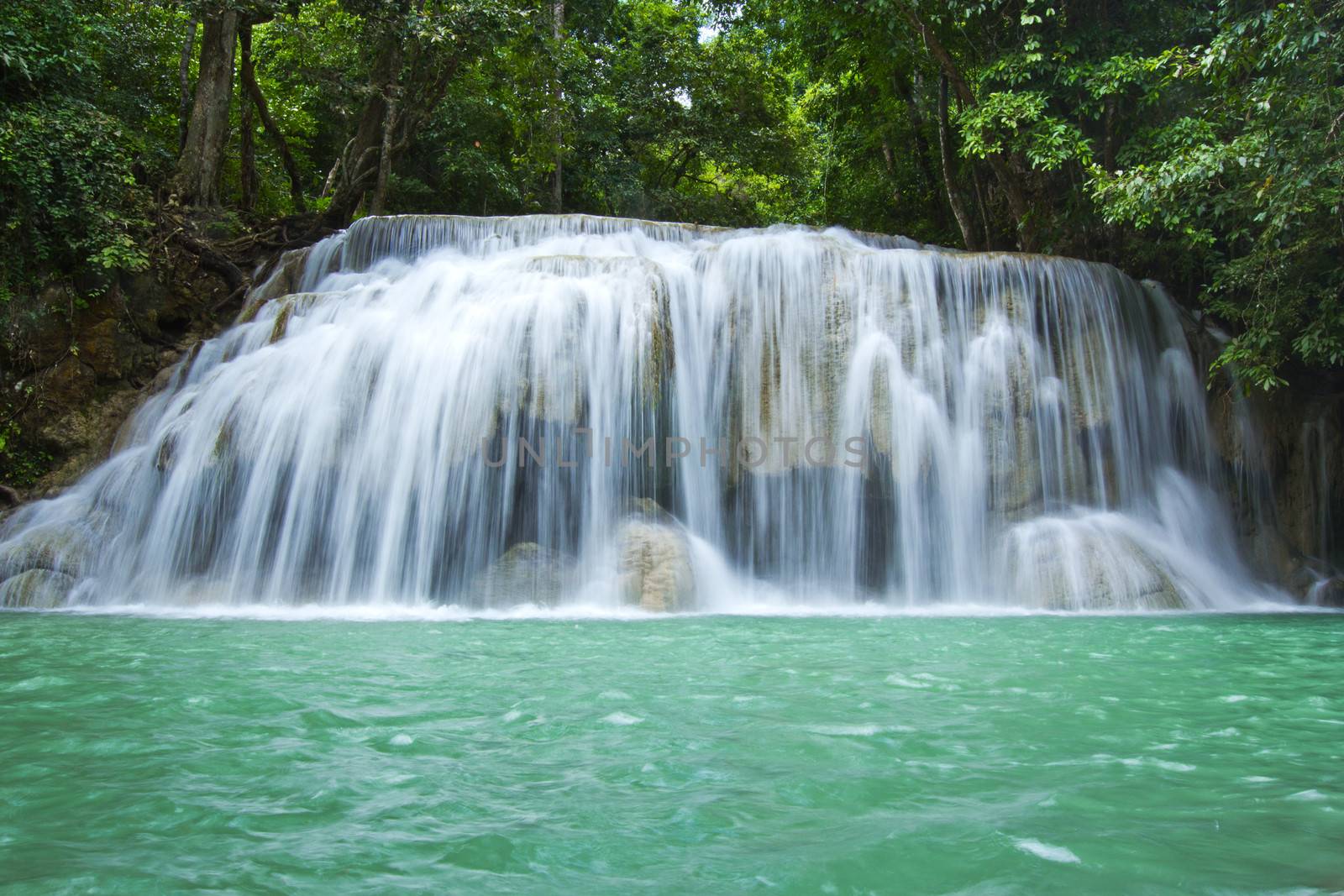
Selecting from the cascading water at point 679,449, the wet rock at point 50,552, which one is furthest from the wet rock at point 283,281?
the wet rock at point 50,552

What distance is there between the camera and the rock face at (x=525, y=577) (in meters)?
9.28

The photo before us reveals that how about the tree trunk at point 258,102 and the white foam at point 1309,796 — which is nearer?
the white foam at point 1309,796

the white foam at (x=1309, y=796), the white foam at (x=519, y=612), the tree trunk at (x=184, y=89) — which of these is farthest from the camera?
the tree trunk at (x=184, y=89)

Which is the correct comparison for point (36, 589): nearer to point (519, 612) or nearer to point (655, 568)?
point (519, 612)

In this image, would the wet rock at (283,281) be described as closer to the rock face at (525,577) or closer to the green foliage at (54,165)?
the green foliage at (54,165)

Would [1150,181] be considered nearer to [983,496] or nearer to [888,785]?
[983,496]

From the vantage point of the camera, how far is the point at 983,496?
35.9 feet

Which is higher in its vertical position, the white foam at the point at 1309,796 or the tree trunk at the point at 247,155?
the tree trunk at the point at 247,155

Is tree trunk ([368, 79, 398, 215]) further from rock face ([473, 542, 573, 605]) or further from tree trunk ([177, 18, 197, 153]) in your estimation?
rock face ([473, 542, 573, 605])

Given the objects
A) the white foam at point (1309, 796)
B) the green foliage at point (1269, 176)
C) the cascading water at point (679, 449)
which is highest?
the green foliage at point (1269, 176)

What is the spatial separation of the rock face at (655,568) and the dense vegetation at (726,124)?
20.9ft

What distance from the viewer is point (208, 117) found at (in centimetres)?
1540

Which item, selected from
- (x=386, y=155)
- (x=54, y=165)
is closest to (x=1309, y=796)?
(x=54, y=165)

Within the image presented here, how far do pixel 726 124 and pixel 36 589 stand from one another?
60.2 feet
